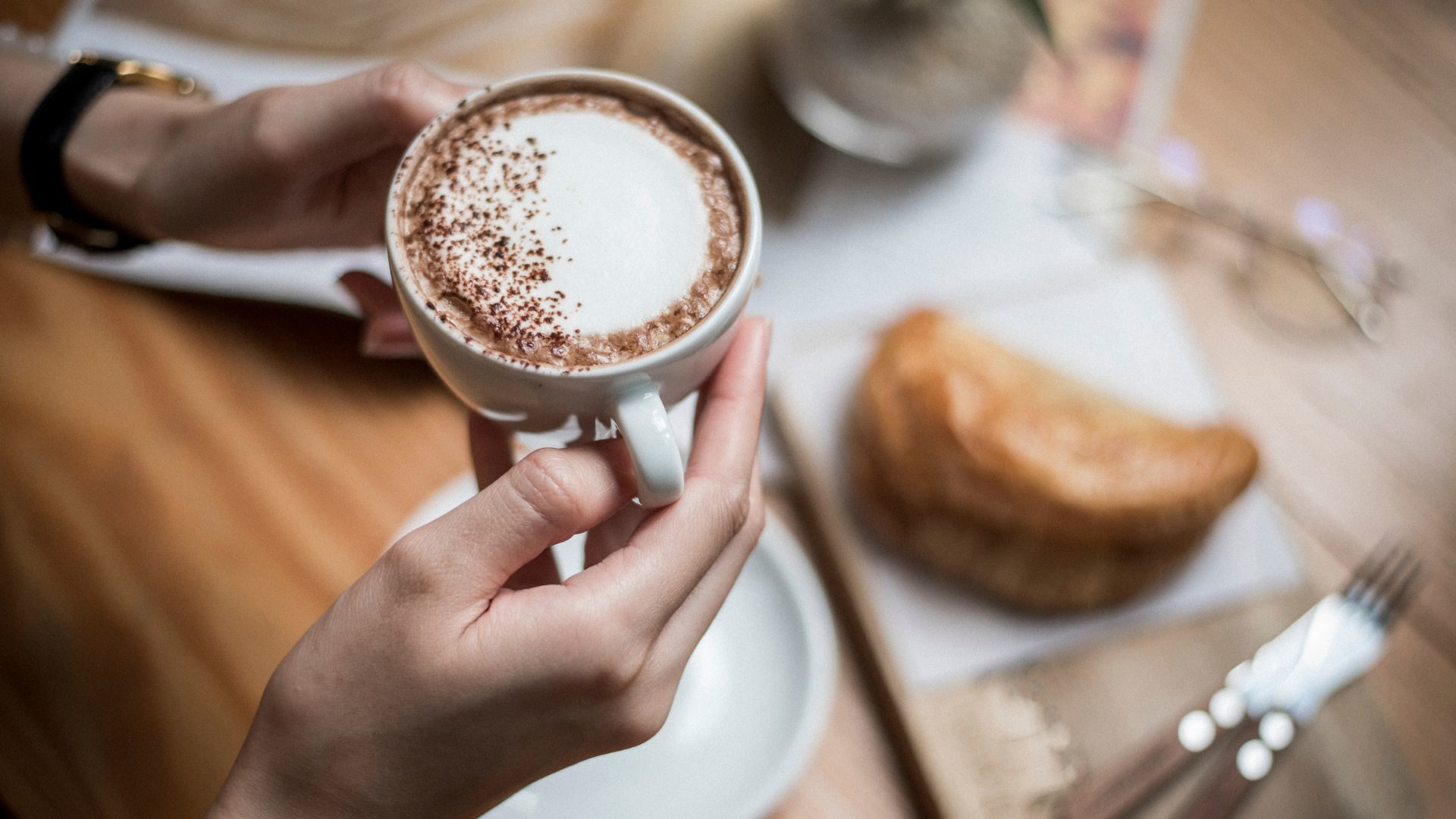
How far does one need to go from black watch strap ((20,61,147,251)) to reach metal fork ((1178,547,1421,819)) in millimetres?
1159

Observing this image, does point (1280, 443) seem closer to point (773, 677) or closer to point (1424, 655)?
point (1424, 655)

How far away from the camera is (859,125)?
1.12 metres

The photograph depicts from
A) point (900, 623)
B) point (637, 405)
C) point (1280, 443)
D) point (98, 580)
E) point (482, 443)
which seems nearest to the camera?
point (637, 405)

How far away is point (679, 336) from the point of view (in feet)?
1.75

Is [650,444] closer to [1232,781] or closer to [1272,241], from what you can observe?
[1232,781]

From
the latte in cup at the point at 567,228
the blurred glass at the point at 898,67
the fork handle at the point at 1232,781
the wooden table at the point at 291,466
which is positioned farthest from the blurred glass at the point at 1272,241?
the latte in cup at the point at 567,228

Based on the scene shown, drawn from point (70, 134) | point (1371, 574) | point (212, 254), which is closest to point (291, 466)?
point (212, 254)

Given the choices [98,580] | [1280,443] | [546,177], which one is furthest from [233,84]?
[1280,443]

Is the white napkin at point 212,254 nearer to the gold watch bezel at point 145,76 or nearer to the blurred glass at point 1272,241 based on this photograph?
the gold watch bezel at point 145,76

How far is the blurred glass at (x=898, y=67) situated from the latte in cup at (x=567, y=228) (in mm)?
471

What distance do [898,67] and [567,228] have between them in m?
0.60

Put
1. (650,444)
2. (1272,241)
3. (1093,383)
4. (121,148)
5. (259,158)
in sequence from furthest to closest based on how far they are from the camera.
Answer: (1272,241)
(1093,383)
(121,148)
(259,158)
(650,444)

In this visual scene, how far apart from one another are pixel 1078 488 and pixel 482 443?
562 millimetres

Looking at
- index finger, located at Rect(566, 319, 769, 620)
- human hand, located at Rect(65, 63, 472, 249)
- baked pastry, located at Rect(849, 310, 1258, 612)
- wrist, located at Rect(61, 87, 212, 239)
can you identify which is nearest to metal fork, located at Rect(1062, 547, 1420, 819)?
baked pastry, located at Rect(849, 310, 1258, 612)
